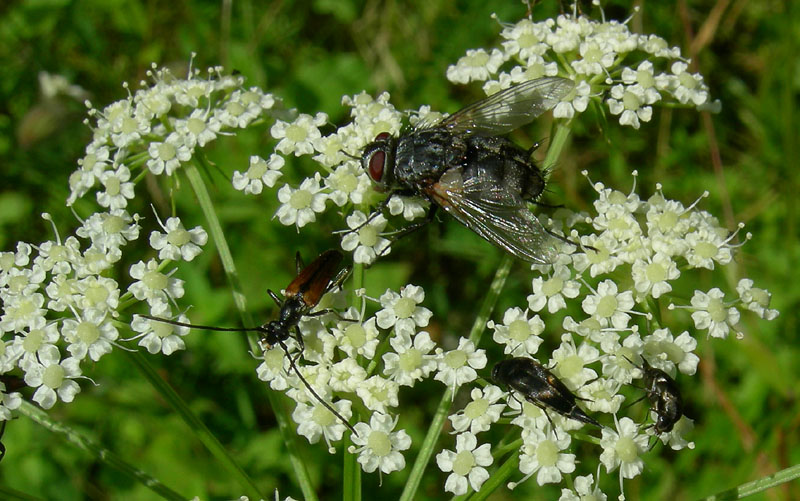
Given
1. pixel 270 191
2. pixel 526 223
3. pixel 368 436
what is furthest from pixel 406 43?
pixel 368 436


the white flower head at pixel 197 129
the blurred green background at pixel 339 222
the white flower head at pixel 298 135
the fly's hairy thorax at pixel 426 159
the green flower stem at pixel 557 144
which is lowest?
the blurred green background at pixel 339 222

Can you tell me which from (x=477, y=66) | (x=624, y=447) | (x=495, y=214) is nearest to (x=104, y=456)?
(x=495, y=214)

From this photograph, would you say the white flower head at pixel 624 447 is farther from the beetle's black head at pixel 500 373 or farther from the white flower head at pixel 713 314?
the white flower head at pixel 713 314

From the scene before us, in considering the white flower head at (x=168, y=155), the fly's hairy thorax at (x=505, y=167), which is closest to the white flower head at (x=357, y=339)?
the fly's hairy thorax at (x=505, y=167)

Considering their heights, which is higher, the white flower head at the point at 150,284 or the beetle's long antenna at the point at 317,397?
the white flower head at the point at 150,284

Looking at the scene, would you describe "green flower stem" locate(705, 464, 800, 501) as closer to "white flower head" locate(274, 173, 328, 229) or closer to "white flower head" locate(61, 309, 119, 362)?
"white flower head" locate(274, 173, 328, 229)

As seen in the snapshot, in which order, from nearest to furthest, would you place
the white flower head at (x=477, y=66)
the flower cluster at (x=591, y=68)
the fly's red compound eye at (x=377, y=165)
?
1. the fly's red compound eye at (x=377, y=165)
2. the flower cluster at (x=591, y=68)
3. the white flower head at (x=477, y=66)

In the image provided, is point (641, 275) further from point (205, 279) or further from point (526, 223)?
point (205, 279)
